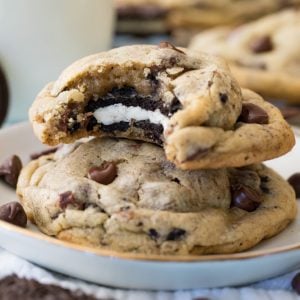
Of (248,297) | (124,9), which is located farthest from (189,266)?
(124,9)

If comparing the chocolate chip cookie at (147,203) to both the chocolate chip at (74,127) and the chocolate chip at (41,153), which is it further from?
the chocolate chip at (41,153)

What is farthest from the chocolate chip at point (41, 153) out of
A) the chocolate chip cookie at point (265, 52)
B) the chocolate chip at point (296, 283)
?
the chocolate chip cookie at point (265, 52)

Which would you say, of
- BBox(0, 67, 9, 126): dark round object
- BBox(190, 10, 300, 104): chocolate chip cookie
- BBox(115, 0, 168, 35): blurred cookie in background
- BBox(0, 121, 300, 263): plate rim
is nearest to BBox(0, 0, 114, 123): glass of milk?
BBox(0, 67, 9, 126): dark round object

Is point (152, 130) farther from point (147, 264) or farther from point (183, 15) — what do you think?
point (183, 15)

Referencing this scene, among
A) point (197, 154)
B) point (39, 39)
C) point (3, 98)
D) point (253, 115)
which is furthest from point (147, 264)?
point (39, 39)

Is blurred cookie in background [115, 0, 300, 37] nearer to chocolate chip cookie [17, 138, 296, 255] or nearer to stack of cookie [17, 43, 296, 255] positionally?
stack of cookie [17, 43, 296, 255]

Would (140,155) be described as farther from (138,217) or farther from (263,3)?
(263,3)
